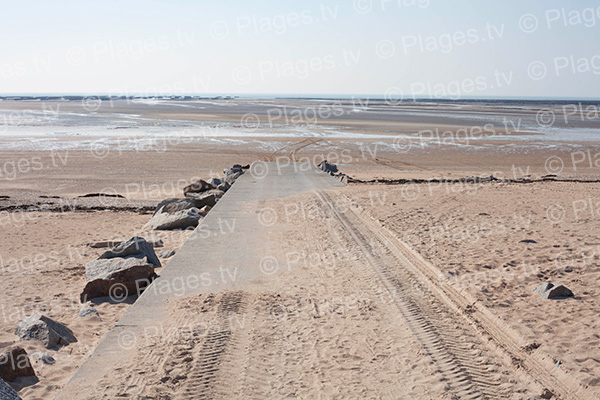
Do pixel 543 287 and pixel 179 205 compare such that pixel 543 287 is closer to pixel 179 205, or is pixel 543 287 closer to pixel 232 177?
pixel 179 205

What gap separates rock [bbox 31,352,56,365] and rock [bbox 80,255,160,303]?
7.21ft

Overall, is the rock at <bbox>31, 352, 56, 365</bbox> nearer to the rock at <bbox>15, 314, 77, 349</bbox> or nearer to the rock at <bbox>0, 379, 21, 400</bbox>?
the rock at <bbox>15, 314, 77, 349</bbox>

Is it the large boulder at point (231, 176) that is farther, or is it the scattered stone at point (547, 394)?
the large boulder at point (231, 176)

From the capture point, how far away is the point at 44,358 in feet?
19.1

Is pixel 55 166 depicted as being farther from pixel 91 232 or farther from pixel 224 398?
pixel 224 398

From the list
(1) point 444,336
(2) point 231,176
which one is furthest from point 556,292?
(2) point 231,176

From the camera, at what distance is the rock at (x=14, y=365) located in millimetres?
5156

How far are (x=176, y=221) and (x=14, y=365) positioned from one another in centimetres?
803

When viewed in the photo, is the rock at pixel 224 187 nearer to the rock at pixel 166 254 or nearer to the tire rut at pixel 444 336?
the rock at pixel 166 254

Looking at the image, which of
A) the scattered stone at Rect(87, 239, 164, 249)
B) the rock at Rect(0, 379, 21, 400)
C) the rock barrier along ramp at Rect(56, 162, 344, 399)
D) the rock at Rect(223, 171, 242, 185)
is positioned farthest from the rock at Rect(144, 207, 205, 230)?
the rock at Rect(0, 379, 21, 400)

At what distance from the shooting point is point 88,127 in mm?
46656

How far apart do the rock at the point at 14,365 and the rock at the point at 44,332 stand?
793 millimetres

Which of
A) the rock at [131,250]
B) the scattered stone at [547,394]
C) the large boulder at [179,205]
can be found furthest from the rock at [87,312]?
the large boulder at [179,205]

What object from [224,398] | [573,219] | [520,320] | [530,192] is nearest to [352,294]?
[520,320]
